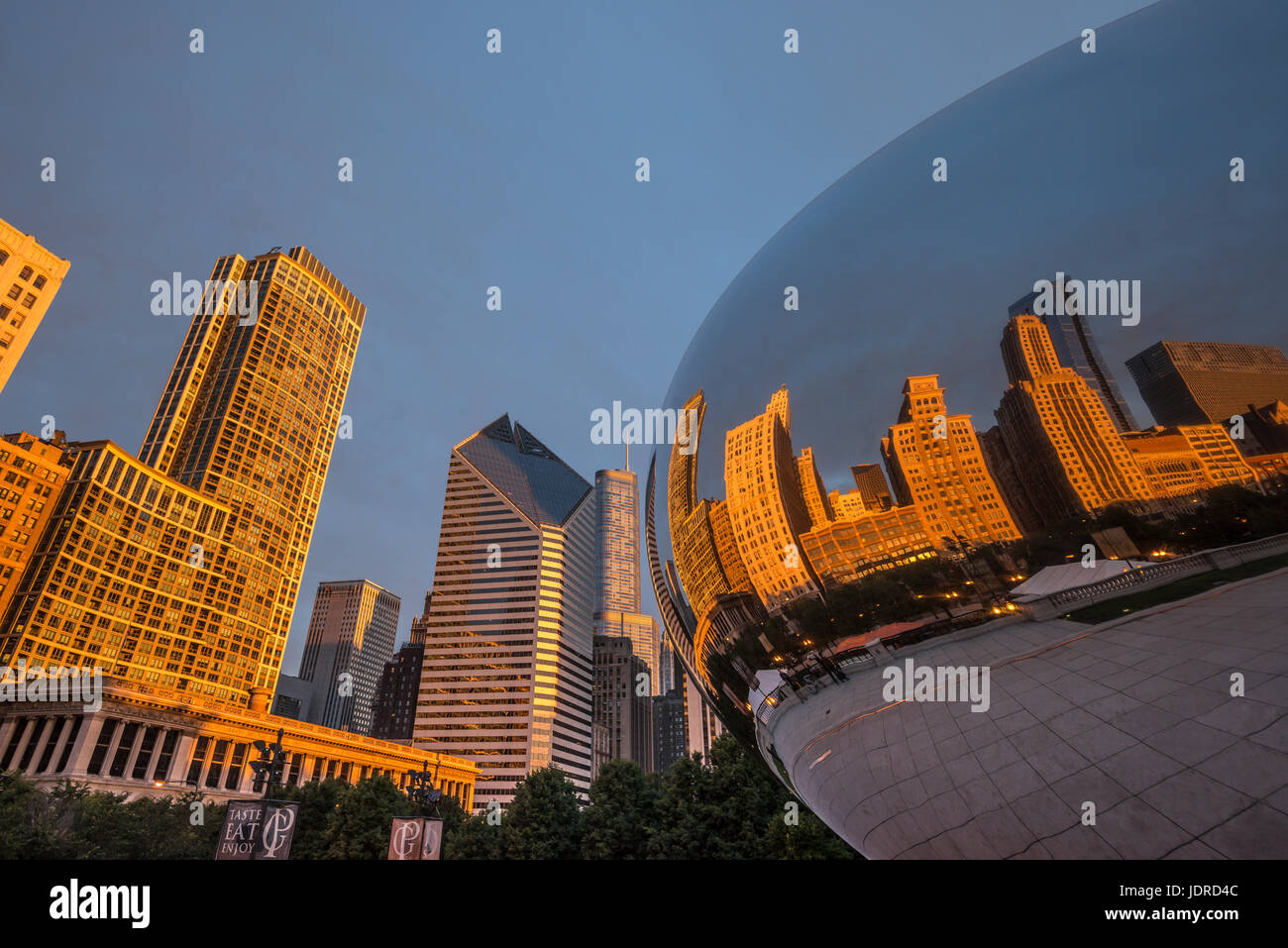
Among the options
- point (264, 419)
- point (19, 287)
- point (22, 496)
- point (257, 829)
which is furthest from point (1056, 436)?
point (264, 419)

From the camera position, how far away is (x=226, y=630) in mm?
115125

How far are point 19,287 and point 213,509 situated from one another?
149ft

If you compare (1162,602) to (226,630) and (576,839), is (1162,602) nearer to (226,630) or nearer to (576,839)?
(576,839)

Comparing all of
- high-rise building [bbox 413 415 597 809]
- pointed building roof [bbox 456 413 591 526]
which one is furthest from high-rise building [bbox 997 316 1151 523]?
pointed building roof [bbox 456 413 591 526]

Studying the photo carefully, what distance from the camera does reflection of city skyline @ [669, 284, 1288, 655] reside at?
208cm

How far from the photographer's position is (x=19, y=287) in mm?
83688

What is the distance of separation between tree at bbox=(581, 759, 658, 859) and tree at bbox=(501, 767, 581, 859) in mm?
848

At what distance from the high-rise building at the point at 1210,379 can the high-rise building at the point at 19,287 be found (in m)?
108

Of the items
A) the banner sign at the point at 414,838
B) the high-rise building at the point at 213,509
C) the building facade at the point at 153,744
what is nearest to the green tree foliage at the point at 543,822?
the banner sign at the point at 414,838

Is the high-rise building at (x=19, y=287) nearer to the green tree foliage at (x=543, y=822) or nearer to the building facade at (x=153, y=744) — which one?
the building facade at (x=153, y=744)

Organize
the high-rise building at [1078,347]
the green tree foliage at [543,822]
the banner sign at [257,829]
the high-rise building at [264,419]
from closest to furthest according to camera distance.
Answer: the high-rise building at [1078,347]
the banner sign at [257,829]
the green tree foliage at [543,822]
the high-rise building at [264,419]

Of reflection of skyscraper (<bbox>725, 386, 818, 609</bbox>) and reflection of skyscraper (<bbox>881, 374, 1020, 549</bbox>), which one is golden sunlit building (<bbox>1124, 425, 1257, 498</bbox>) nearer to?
reflection of skyscraper (<bbox>881, 374, 1020, 549</bbox>)

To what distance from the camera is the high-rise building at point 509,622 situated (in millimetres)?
141750
